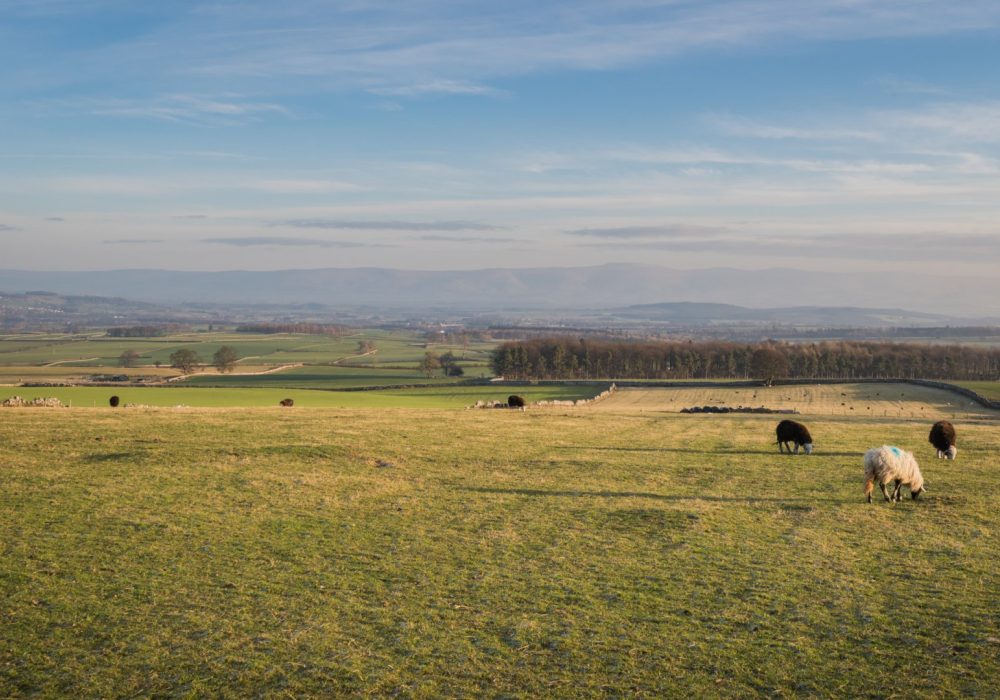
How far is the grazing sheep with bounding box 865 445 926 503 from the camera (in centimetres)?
1766

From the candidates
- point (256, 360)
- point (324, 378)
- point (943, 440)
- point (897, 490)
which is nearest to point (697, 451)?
point (943, 440)

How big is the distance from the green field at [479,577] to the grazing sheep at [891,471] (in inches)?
19.0

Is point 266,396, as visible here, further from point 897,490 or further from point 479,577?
point 479,577

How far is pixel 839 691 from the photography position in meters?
8.16

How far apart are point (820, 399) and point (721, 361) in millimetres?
47322

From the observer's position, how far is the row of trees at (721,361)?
117 m

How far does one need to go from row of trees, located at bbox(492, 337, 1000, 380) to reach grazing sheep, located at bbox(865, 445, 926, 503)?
311ft

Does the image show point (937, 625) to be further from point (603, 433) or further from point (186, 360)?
point (186, 360)

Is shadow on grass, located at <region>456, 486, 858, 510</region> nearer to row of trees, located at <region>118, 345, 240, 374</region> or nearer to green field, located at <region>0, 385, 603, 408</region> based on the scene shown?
green field, located at <region>0, 385, 603, 408</region>

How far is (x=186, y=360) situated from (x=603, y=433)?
8473cm

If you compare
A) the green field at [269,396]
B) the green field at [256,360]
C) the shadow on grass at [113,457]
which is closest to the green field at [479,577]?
the shadow on grass at [113,457]

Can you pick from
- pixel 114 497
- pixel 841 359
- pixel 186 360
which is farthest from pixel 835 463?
pixel 841 359

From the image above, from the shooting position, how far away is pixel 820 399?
77000mm

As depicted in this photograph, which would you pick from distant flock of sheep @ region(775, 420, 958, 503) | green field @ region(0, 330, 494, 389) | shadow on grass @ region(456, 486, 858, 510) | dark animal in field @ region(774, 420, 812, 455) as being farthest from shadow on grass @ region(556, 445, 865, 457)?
green field @ region(0, 330, 494, 389)
